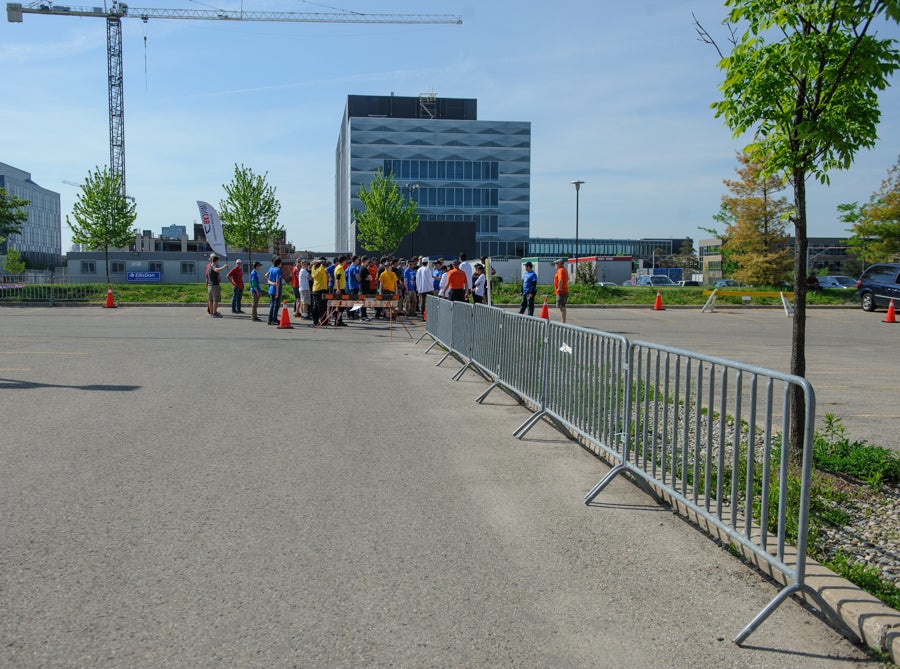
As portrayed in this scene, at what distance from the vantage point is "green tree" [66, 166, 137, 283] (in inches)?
2387

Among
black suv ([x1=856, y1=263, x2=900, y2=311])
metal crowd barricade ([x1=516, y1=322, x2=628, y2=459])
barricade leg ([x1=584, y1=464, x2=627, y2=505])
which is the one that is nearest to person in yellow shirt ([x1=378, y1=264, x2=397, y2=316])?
metal crowd barricade ([x1=516, y1=322, x2=628, y2=459])

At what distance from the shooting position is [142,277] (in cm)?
6669

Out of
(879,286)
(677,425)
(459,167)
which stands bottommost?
(677,425)

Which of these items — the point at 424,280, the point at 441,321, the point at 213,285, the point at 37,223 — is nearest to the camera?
the point at 441,321

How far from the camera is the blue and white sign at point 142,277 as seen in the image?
66.5m

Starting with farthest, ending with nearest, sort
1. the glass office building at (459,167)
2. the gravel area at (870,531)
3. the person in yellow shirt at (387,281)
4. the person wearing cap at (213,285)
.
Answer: the glass office building at (459,167)
the person wearing cap at (213,285)
the person in yellow shirt at (387,281)
the gravel area at (870,531)

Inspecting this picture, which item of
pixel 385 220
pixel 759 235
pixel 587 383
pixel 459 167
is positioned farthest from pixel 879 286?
pixel 459 167

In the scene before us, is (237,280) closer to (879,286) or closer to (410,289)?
(410,289)

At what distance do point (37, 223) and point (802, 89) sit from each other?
155 meters

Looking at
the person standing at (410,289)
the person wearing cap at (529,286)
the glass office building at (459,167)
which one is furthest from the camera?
the glass office building at (459,167)

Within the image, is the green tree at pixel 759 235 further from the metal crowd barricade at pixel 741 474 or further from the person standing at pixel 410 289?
the metal crowd barricade at pixel 741 474

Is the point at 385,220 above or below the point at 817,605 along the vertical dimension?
above

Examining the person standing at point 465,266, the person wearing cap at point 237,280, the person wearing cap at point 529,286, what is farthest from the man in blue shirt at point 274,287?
the person wearing cap at point 529,286

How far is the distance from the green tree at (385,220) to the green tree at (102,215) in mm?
20978
